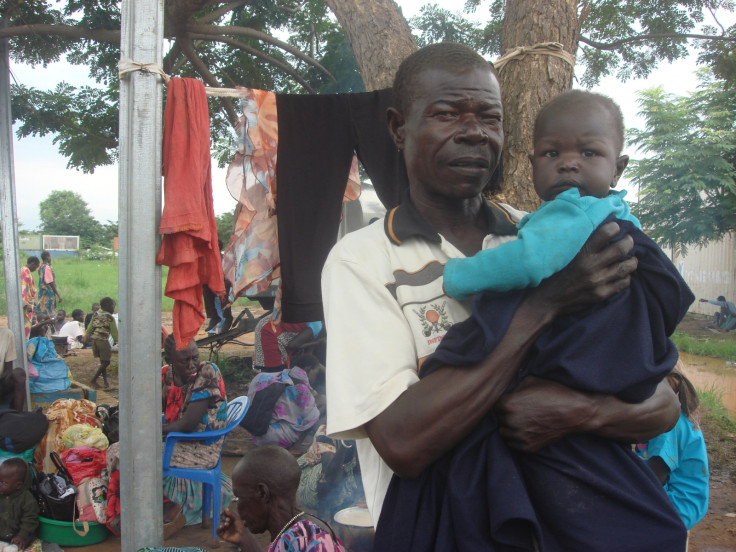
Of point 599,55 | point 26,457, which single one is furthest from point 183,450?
point 599,55

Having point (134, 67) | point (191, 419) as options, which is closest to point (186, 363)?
point (191, 419)

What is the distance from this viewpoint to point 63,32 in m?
5.59

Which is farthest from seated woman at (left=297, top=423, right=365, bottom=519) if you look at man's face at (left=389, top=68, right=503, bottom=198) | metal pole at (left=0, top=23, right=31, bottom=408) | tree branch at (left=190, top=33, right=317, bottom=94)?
tree branch at (left=190, top=33, right=317, bottom=94)

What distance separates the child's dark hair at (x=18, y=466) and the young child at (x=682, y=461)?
12.6ft

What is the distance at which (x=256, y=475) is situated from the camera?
2.64 meters

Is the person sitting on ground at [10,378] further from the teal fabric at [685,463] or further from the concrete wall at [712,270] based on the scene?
the concrete wall at [712,270]

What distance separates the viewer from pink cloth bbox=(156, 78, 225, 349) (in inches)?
106

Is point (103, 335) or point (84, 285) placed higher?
point (84, 285)

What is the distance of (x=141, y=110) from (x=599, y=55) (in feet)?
20.2

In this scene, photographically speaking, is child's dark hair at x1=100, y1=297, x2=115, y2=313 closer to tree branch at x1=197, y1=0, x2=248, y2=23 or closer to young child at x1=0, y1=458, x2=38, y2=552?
tree branch at x1=197, y1=0, x2=248, y2=23

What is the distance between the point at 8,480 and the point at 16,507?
208mm

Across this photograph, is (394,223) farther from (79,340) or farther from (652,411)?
(79,340)

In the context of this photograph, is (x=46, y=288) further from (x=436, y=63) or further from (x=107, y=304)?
(x=436, y=63)

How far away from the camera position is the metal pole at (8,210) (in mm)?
5102
